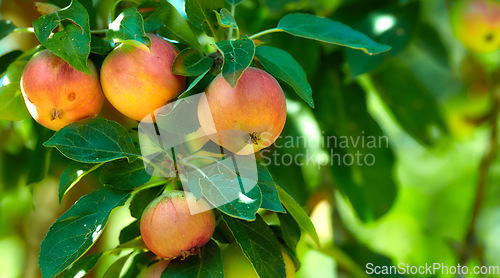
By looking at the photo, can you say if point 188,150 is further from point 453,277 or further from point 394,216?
point 394,216

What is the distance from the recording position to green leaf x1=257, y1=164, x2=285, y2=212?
0.67 m

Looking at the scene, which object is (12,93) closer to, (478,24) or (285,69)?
(285,69)

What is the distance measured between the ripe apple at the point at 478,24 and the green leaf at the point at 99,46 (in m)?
1.29

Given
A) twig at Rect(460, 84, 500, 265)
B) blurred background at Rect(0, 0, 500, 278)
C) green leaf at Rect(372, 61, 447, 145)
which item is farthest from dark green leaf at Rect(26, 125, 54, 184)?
twig at Rect(460, 84, 500, 265)

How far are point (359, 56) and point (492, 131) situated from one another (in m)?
0.90

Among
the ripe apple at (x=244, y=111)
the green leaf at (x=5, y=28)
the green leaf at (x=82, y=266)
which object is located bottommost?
the green leaf at (x=82, y=266)

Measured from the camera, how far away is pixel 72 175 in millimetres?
750

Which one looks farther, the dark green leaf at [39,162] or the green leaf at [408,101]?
the green leaf at [408,101]

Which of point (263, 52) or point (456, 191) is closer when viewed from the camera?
point (263, 52)

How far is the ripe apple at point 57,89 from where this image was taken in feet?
2.27

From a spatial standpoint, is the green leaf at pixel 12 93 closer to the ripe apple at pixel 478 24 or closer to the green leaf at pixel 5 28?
the green leaf at pixel 5 28

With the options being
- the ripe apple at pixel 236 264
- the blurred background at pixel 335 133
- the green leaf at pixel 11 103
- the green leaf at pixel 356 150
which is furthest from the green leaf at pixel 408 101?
the green leaf at pixel 11 103

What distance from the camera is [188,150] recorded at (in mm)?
790

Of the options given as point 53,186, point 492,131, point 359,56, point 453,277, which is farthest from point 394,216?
point 53,186
